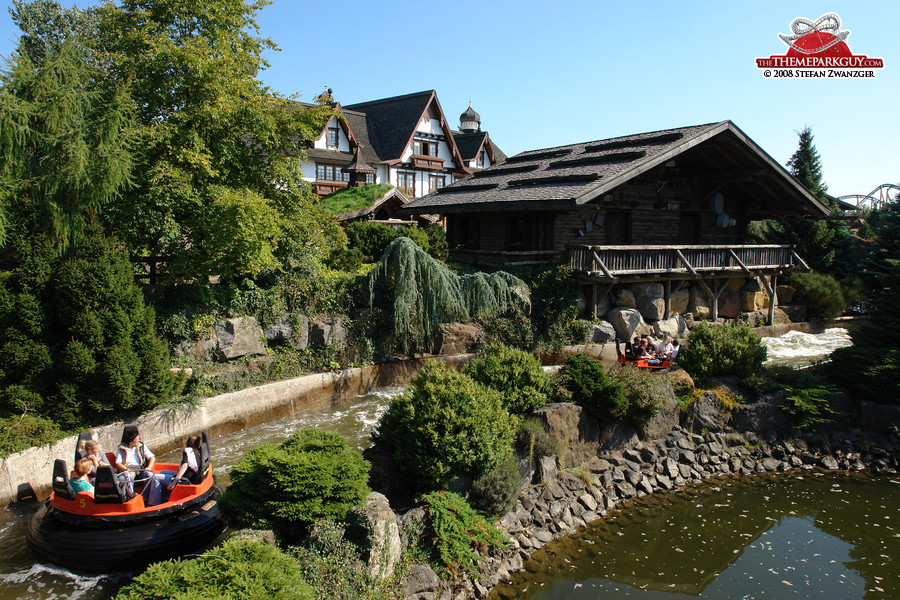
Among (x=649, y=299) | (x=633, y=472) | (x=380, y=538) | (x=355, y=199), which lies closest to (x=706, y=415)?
(x=633, y=472)

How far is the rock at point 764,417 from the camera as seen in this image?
44.3 feet

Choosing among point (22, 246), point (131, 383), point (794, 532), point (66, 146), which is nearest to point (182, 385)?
point (131, 383)

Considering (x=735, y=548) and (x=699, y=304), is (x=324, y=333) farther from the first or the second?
(x=699, y=304)

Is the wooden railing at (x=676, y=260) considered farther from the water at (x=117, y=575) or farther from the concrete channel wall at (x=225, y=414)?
the water at (x=117, y=575)

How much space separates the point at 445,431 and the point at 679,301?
14.3m

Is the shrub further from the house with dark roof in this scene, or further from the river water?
the house with dark roof

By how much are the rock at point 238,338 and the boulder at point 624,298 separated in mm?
11551

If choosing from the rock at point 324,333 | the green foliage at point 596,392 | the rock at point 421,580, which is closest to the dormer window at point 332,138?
the rock at point 324,333

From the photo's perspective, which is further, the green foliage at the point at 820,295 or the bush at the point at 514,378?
the green foliage at the point at 820,295

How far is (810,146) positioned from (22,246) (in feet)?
109

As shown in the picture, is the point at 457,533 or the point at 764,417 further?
the point at 764,417

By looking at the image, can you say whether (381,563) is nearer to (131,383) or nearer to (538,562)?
(538,562)

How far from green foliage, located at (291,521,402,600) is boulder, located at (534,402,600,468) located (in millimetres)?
4715

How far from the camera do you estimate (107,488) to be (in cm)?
811
